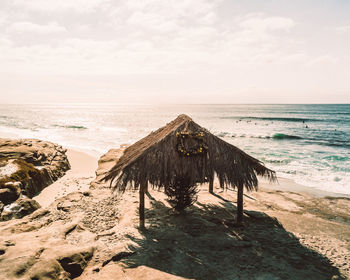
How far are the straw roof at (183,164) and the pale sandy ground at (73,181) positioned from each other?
→ 5084 mm

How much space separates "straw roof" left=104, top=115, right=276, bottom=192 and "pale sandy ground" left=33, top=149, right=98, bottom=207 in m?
5.08

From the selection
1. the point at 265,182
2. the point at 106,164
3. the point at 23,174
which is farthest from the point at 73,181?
the point at 265,182

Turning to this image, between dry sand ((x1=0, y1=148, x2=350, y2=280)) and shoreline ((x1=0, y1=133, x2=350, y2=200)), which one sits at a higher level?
dry sand ((x1=0, y1=148, x2=350, y2=280))

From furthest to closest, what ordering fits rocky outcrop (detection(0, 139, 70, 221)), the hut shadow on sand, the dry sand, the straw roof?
rocky outcrop (detection(0, 139, 70, 221)) → the straw roof → the hut shadow on sand → the dry sand

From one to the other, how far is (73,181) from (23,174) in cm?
255

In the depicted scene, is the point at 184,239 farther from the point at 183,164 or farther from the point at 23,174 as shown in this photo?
the point at 23,174

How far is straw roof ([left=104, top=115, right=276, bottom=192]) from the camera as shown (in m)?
6.22

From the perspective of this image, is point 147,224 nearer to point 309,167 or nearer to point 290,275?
point 290,275

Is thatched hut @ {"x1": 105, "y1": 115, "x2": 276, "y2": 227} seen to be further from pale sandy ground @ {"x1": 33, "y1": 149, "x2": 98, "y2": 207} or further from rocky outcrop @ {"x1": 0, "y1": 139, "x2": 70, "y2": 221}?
pale sandy ground @ {"x1": 33, "y1": 149, "x2": 98, "y2": 207}

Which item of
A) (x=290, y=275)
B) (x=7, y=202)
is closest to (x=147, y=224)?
(x=290, y=275)

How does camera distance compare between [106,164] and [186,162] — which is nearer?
[186,162]

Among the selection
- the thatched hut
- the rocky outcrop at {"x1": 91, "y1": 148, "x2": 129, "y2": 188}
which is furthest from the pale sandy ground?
the thatched hut

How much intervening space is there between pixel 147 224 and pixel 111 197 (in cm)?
279

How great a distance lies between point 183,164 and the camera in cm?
652
